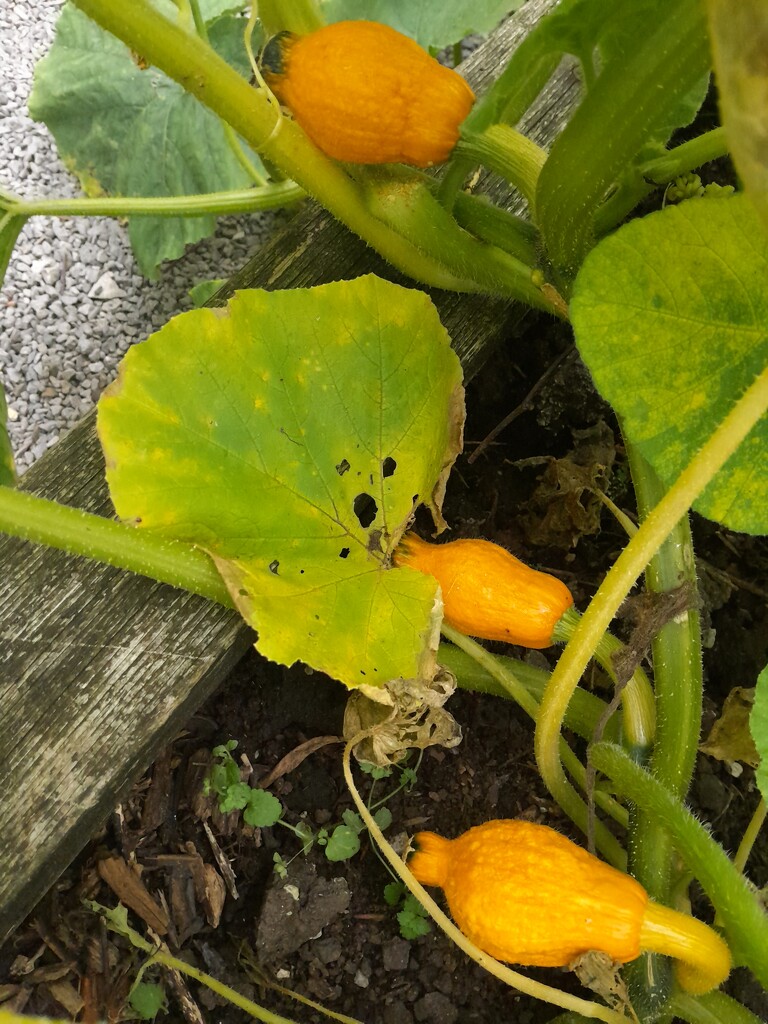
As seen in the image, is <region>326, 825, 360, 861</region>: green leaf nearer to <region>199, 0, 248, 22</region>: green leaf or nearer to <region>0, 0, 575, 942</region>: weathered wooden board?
<region>0, 0, 575, 942</region>: weathered wooden board

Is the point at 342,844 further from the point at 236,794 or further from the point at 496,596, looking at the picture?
the point at 496,596

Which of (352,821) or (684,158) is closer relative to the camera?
(684,158)

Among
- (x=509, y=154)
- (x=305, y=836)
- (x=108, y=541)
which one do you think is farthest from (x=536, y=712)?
(x=509, y=154)

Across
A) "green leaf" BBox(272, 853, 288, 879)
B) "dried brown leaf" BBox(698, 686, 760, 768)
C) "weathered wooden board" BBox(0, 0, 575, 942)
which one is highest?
"dried brown leaf" BBox(698, 686, 760, 768)

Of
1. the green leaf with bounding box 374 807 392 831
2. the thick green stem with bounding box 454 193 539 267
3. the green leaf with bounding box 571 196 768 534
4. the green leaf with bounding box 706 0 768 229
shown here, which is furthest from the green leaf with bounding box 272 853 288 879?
the green leaf with bounding box 706 0 768 229

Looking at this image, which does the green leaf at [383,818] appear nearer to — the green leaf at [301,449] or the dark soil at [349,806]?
the dark soil at [349,806]

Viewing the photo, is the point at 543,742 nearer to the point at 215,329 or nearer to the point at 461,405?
the point at 461,405
